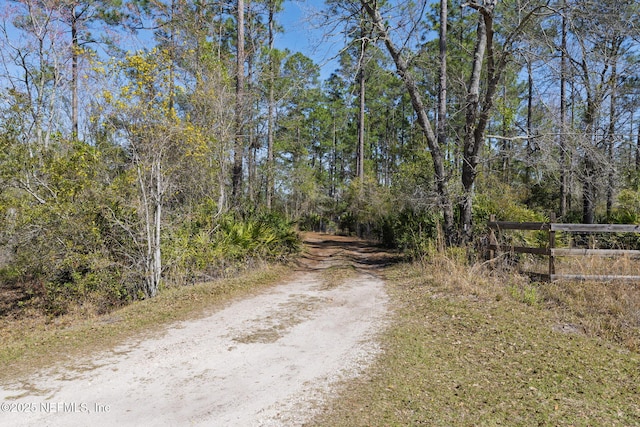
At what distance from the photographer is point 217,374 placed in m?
4.28

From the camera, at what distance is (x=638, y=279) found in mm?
6855

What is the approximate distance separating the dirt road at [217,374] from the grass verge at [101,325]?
369mm

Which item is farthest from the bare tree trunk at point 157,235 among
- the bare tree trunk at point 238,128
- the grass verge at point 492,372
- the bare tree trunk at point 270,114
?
the bare tree trunk at point 270,114

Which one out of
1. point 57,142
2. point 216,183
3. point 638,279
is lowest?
point 638,279

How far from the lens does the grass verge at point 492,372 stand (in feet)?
11.1

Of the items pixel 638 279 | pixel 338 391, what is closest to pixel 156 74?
pixel 338 391

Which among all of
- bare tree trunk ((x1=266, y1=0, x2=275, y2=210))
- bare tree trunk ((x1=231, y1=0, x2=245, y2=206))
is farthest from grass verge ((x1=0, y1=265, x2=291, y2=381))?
bare tree trunk ((x1=266, y1=0, x2=275, y2=210))

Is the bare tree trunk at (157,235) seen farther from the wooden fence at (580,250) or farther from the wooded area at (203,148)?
the wooden fence at (580,250)

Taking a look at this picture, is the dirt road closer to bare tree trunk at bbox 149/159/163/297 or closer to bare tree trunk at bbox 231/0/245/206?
bare tree trunk at bbox 149/159/163/297

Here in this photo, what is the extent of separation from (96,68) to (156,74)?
1189mm

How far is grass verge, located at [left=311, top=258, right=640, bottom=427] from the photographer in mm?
3395

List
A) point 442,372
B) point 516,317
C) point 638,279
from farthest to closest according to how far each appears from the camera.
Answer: point 638,279, point 516,317, point 442,372

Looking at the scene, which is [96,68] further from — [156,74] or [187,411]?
[187,411]

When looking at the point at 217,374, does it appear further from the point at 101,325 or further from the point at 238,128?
the point at 238,128
